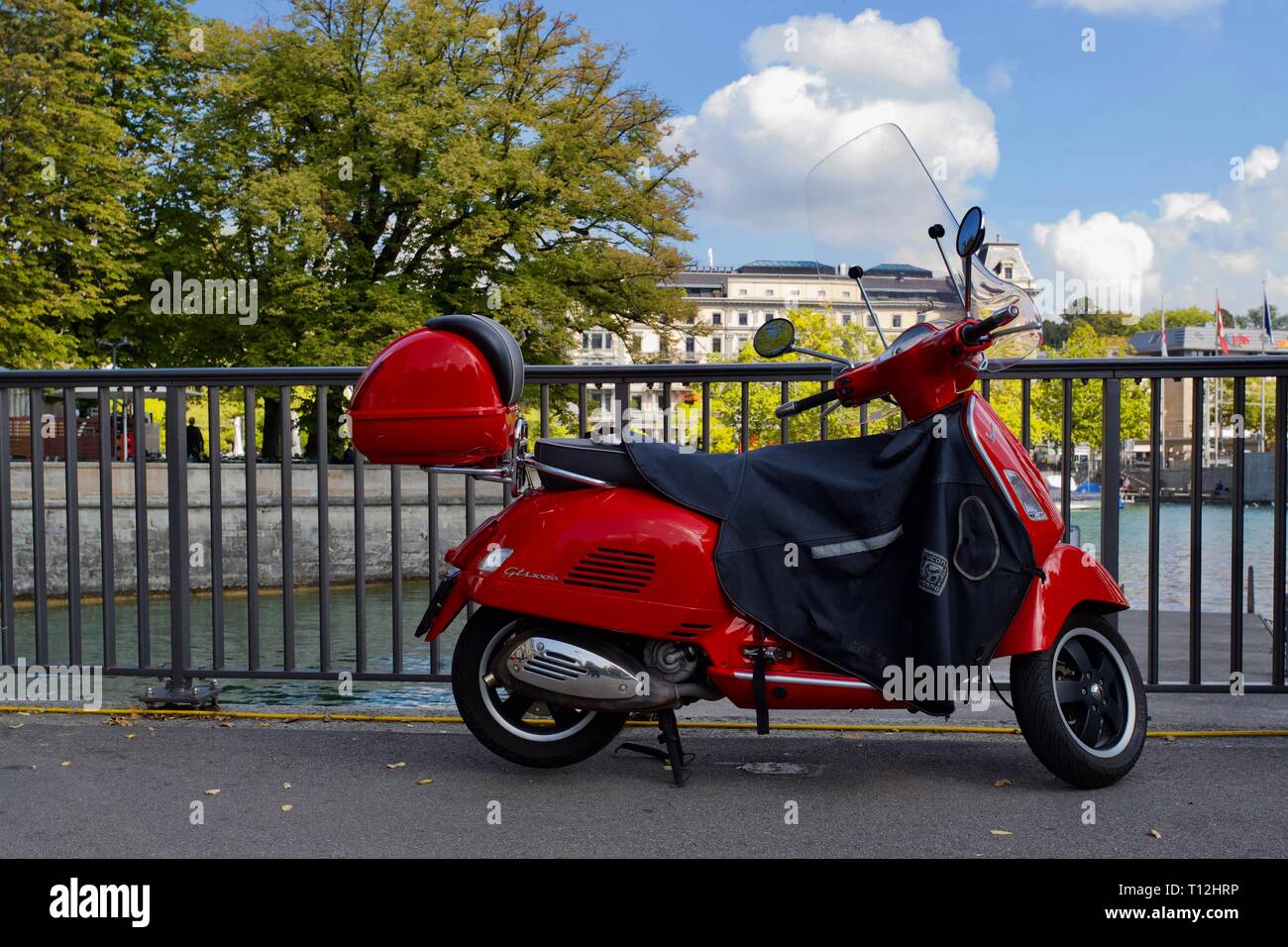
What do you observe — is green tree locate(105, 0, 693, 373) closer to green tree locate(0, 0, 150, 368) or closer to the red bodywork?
green tree locate(0, 0, 150, 368)

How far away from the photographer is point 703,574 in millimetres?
3721

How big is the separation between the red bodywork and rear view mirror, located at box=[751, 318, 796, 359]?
0.31 meters

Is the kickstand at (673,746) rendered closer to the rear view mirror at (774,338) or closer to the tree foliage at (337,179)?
the rear view mirror at (774,338)

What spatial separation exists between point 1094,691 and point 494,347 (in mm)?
2151

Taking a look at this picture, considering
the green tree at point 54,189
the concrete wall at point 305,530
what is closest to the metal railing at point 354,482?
the concrete wall at point 305,530

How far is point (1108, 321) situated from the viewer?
111 meters

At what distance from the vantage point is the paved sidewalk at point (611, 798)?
3.29 metres

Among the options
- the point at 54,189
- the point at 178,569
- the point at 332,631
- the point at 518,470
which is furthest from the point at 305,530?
the point at 518,470

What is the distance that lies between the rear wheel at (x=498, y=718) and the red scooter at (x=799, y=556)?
115 millimetres

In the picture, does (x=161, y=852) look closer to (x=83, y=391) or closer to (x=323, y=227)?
(x=83, y=391)

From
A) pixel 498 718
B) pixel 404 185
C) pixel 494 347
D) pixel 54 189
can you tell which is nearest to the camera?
pixel 494 347

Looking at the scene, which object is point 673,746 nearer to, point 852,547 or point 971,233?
point 852,547

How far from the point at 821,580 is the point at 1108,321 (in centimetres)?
11591

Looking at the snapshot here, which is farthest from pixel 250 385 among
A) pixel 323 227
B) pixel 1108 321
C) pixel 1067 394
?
pixel 1108 321
